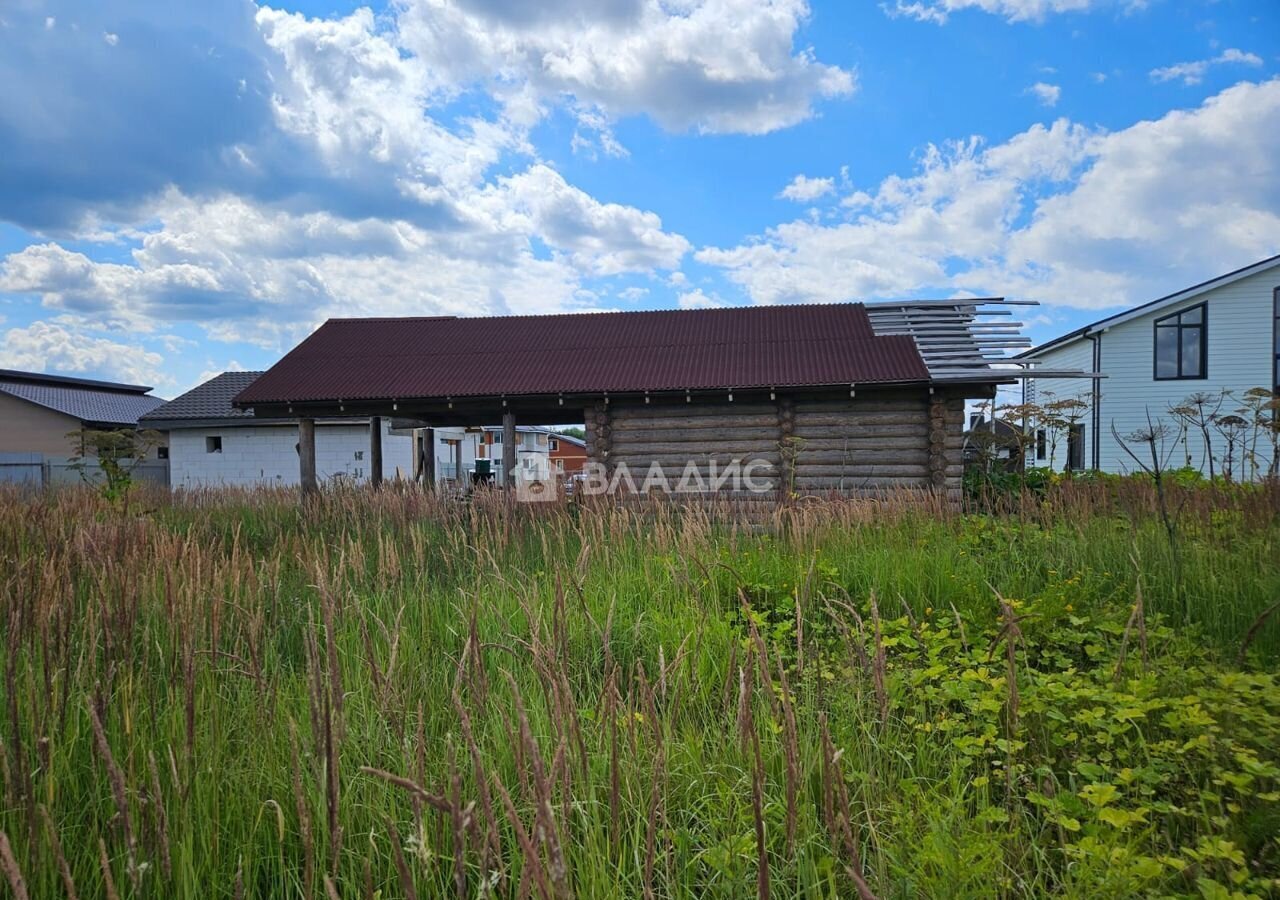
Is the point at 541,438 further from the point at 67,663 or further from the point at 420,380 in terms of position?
the point at 67,663

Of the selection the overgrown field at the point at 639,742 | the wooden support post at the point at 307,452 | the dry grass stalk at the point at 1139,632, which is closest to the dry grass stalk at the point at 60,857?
the overgrown field at the point at 639,742

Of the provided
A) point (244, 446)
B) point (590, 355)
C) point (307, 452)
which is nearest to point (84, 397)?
point (244, 446)

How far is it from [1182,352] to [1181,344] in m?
0.26

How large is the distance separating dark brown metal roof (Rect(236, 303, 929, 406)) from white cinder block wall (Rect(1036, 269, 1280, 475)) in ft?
43.4

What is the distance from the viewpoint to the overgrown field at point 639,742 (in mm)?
1946

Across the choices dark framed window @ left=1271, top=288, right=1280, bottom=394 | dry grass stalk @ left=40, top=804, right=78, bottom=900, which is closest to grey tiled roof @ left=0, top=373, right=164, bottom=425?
dry grass stalk @ left=40, top=804, right=78, bottom=900

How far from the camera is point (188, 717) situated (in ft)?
6.70

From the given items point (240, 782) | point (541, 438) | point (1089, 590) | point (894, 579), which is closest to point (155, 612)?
point (240, 782)

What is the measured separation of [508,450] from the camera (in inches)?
563

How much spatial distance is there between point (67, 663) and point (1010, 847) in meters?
3.32

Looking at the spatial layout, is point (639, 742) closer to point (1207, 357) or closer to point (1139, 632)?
point (1139, 632)

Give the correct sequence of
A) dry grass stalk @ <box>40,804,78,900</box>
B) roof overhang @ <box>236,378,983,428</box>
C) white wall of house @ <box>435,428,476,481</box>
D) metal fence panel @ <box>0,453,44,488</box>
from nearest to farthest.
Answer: dry grass stalk @ <box>40,804,78,900</box>
roof overhang @ <box>236,378,983,428</box>
metal fence panel @ <box>0,453,44,488</box>
white wall of house @ <box>435,428,476,481</box>

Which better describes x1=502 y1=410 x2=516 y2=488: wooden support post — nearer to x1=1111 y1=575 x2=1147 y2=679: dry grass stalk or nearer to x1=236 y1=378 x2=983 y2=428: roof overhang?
x1=236 y1=378 x2=983 y2=428: roof overhang

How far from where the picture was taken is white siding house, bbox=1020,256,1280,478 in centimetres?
2334
